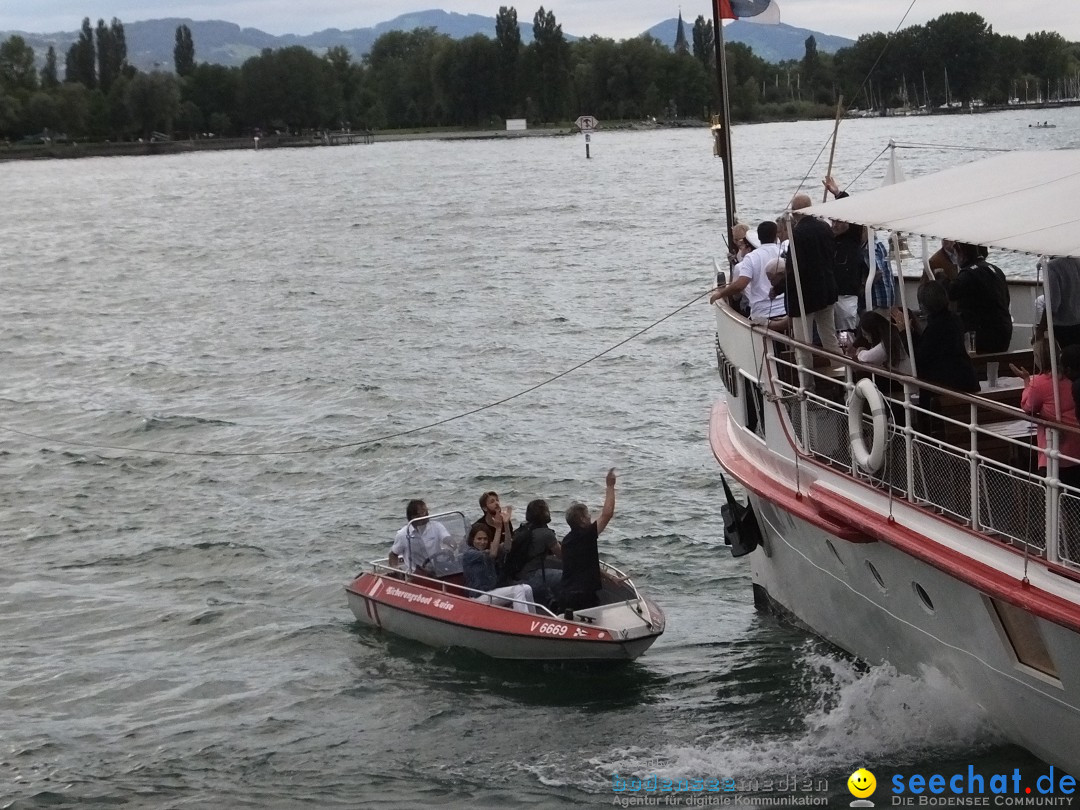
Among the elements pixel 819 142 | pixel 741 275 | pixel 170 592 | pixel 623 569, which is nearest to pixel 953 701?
pixel 741 275

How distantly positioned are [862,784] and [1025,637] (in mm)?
2110

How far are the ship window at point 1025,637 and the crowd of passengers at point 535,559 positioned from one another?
15.1 feet

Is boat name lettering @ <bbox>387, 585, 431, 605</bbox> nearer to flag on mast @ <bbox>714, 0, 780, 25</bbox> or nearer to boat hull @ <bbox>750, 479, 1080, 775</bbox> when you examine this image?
boat hull @ <bbox>750, 479, 1080, 775</bbox>

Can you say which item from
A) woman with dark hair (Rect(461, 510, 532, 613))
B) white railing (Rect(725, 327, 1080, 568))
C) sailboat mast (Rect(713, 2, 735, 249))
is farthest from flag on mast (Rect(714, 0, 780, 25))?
woman with dark hair (Rect(461, 510, 532, 613))

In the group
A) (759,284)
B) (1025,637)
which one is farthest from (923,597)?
(759,284)

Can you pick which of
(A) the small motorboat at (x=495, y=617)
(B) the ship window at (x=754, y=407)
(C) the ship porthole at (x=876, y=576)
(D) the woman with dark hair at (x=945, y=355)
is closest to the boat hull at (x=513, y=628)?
(A) the small motorboat at (x=495, y=617)

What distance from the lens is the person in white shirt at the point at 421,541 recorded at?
51.8 feet

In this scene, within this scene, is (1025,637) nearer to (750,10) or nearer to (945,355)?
(945,355)

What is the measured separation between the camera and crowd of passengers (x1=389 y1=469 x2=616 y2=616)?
14.3 m

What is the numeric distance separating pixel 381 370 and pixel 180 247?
37.9 metres

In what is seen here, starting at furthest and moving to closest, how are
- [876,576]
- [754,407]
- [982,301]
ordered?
[754,407] < [982,301] < [876,576]

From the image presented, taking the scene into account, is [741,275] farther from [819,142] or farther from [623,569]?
[819,142]

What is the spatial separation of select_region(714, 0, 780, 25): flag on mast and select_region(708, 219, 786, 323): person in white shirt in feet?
13.2

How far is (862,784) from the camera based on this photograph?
38.3 feet
